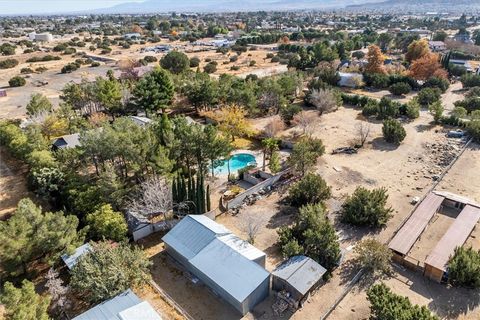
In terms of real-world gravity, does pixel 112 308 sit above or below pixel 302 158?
below

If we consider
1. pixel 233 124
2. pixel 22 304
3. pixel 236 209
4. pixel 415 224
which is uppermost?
pixel 22 304

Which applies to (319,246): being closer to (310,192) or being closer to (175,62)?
(310,192)

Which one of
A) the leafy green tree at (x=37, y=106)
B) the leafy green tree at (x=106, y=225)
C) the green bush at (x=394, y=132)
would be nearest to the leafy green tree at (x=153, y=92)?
the leafy green tree at (x=37, y=106)

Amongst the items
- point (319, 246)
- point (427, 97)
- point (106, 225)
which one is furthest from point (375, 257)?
point (427, 97)

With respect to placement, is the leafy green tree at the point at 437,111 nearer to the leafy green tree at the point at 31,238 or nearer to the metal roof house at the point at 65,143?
the metal roof house at the point at 65,143

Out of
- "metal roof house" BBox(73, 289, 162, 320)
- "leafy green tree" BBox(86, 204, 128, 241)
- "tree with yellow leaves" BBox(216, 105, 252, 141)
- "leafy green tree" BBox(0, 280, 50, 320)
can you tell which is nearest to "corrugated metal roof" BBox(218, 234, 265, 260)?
"metal roof house" BBox(73, 289, 162, 320)

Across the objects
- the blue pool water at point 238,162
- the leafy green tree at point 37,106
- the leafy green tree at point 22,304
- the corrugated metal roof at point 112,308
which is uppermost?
the leafy green tree at point 37,106

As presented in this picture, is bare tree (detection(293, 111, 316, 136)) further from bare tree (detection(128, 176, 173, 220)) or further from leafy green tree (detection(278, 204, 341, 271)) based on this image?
bare tree (detection(128, 176, 173, 220))
